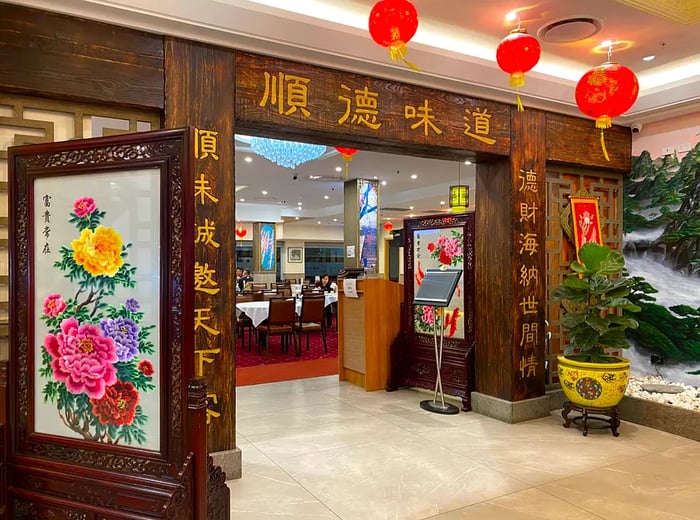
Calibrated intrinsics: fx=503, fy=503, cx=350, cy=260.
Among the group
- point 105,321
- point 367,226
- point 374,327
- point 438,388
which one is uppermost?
point 367,226

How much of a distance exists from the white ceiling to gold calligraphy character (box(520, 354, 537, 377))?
2.17m

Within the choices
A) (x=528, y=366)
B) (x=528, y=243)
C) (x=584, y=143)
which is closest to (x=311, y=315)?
(x=528, y=366)

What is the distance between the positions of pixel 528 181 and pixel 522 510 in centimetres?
265

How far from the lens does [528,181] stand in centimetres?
430

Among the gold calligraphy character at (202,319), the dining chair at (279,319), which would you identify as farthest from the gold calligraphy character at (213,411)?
the dining chair at (279,319)

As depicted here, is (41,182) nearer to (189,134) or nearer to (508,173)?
(189,134)

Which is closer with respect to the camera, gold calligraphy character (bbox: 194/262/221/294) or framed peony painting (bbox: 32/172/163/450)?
framed peony painting (bbox: 32/172/163/450)

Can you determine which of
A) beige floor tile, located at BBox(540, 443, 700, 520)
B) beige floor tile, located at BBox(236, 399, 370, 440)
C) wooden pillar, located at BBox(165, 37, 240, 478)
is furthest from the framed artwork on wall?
beige floor tile, located at BBox(540, 443, 700, 520)

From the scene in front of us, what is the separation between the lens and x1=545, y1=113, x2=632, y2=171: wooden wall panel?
14.7ft

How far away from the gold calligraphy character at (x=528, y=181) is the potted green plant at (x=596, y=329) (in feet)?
2.18

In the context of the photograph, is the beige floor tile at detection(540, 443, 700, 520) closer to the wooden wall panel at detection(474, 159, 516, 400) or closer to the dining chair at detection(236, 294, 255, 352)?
the wooden wall panel at detection(474, 159, 516, 400)

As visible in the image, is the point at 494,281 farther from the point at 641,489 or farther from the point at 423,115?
the point at 641,489

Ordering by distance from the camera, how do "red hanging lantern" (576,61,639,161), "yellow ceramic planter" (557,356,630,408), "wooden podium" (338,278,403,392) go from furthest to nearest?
"wooden podium" (338,278,403,392), "yellow ceramic planter" (557,356,630,408), "red hanging lantern" (576,61,639,161)

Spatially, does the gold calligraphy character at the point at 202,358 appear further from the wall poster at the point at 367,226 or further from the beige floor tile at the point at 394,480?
the wall poster at the point at 367,226
